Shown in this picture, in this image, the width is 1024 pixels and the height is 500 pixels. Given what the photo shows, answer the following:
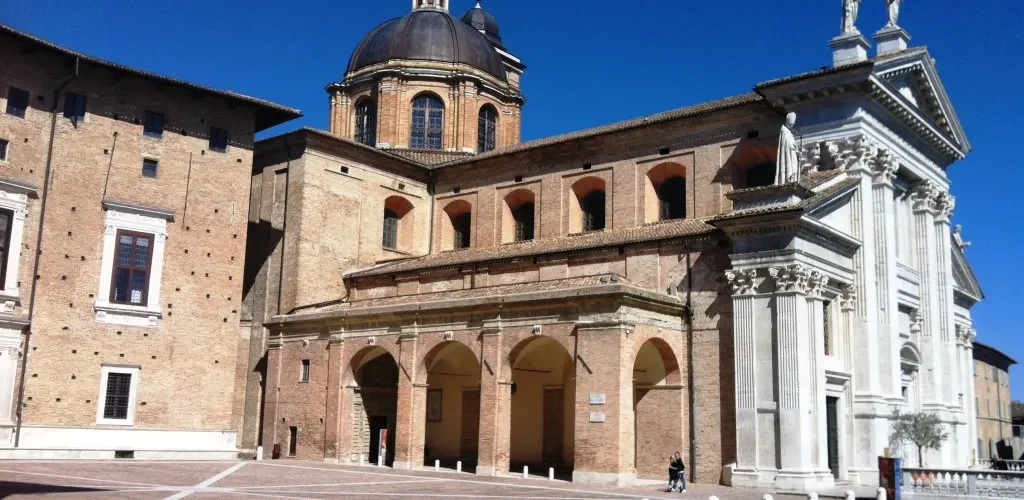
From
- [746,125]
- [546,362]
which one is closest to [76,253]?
[546,362]

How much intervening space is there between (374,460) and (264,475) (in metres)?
7.30

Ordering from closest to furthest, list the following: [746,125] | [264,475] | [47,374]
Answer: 1. [264,475]
2. [47,374]
3. [746,125]

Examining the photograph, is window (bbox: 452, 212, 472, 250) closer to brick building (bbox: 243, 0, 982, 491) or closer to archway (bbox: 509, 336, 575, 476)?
brick building (bbox: 243, 0, 982, 491)

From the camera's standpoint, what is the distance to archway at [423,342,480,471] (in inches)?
1210

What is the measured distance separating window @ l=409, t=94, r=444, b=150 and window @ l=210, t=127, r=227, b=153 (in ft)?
36.0

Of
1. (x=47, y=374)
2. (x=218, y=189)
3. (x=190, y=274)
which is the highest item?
(x=218, y=189)

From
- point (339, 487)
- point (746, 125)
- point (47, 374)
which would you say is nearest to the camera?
point (339, 487)

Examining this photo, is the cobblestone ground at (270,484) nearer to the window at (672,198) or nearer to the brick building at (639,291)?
the brick building at (639,291)

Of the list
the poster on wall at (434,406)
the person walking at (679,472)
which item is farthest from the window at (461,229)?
the person walking at (679,472)

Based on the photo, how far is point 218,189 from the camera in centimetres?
2958

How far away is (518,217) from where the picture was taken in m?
34.2

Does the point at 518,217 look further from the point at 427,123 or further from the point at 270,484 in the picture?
the point at 270,484

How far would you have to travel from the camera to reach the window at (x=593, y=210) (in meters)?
32.0

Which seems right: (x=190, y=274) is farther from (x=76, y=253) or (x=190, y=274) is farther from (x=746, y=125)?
(x=746, y=125)
